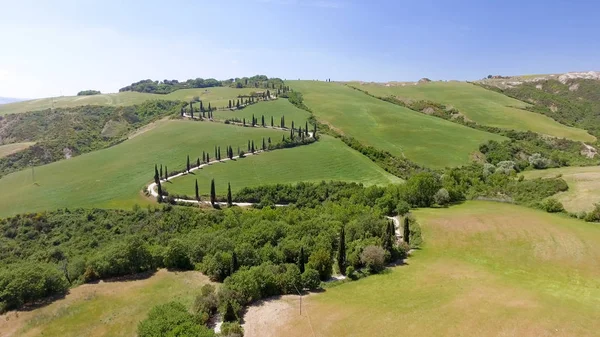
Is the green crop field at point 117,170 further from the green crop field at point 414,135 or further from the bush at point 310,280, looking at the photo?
the bush at point 310,280

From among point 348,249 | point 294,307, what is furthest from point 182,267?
point 348,249

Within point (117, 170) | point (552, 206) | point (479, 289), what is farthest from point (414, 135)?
point (117, 170)

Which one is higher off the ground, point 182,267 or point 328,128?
point 328,128

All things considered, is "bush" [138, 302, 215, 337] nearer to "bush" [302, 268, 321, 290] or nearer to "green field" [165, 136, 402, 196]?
"bush" [302, 268, 321, 290]

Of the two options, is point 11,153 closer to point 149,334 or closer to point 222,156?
point 222,156

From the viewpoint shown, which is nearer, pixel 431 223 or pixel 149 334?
pixel 149 334

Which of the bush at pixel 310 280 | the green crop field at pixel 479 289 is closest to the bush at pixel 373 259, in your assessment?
the green crop field at pixel 479 289

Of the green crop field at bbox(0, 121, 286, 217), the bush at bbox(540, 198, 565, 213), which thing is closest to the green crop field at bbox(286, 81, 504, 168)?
the green crop field at bbox(0, 121, 286, 217)
